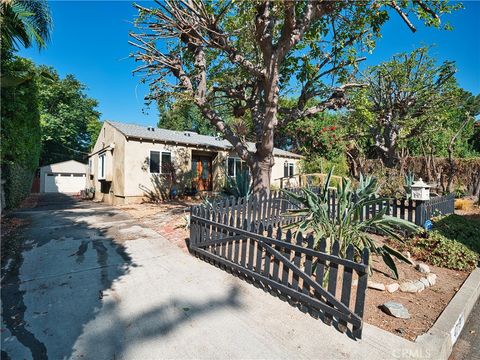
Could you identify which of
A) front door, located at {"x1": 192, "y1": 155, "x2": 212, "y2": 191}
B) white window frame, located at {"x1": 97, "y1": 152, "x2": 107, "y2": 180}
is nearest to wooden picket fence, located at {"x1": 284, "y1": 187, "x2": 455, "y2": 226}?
front door, located at {"x1": 192, "y1": 155, "x2": 212, "y2": 191}

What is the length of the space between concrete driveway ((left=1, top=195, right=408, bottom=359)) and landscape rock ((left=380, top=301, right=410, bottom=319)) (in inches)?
17.0

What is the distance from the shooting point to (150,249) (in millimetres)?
5156

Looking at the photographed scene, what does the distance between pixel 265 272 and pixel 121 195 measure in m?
10.5

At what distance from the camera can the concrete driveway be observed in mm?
2275

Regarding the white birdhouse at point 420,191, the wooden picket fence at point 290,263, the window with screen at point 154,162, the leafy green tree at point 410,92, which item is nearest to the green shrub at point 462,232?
the white birdhouse at point 420,191

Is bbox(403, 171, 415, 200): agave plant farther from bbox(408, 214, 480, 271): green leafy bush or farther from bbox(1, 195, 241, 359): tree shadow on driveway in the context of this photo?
bbox(1, 195, 241, 359): tree shadow on driveway

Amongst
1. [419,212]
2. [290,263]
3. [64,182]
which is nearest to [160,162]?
[290,263]

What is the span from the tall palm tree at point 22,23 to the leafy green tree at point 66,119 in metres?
17.3

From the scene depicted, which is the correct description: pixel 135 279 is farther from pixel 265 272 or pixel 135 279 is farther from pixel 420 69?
pixel 420 69

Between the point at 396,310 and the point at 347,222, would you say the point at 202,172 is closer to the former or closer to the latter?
the point at 347,222

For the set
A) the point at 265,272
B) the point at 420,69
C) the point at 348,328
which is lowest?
the point at 348,328

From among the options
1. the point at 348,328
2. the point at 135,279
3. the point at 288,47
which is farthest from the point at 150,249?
the point at 288,47

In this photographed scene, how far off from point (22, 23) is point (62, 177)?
81.1 feet

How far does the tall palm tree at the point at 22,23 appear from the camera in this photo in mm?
5785
